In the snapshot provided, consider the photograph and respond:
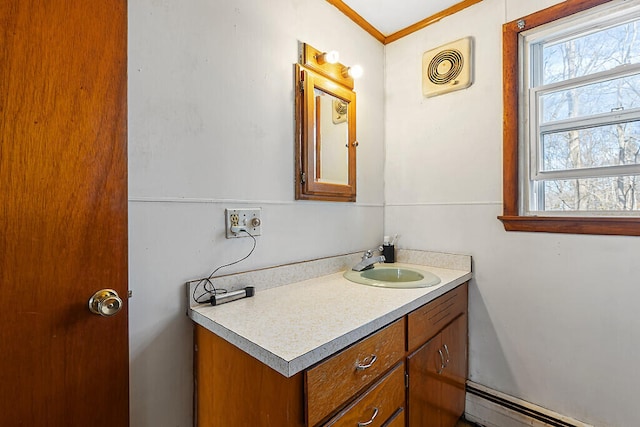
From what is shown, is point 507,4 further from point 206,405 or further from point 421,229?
point 206,405

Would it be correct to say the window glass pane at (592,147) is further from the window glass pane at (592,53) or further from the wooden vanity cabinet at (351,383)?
the wooden vanity cabinet at (351,383)

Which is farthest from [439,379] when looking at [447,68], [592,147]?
[447,68]

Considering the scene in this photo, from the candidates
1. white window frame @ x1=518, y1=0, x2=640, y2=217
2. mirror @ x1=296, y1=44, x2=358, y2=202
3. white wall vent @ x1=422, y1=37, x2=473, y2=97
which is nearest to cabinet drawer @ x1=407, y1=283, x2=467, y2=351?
white window frame @ x1=518, y1=0, x2=640, y2=217

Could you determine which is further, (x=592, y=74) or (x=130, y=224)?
(x=592, y=74)

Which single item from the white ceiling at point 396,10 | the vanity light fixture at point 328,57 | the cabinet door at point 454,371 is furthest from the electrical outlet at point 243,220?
the white ceiling at point 396,10

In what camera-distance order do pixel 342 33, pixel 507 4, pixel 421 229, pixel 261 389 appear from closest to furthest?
1. pixel 261 389
2. pixel 507 4
3. pixel 342 33
4. pixel 421 229

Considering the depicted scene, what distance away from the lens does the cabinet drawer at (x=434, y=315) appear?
1.22 meters

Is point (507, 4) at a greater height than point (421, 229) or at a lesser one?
greater

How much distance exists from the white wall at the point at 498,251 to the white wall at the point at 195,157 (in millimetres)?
745

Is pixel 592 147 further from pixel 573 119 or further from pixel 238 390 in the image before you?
pixel 238 390

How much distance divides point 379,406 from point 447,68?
181cm

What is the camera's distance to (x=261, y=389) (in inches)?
33.8

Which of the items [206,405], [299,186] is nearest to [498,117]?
[299,186]

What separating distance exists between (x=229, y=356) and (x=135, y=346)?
0.34 metres
